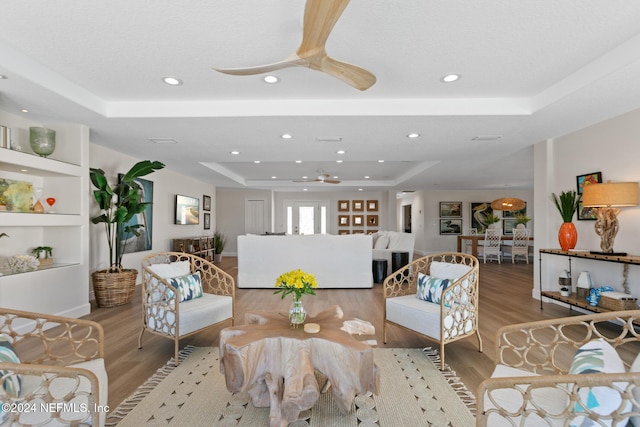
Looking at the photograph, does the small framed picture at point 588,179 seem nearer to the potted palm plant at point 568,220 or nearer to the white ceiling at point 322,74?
the potted palm plant at point 568,220

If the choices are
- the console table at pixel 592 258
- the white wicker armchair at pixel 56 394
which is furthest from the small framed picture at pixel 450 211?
the white wicker armchair at pixel 56 394

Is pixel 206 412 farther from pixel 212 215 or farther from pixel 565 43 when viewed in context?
pixel 212 215

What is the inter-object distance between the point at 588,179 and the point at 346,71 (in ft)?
12.0

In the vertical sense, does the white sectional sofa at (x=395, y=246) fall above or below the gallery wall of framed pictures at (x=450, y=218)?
below

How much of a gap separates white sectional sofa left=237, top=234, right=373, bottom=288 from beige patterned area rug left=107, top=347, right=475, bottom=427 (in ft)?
10.5

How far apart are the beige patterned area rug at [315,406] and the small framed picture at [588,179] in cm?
316

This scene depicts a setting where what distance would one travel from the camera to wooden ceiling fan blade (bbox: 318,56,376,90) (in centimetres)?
216

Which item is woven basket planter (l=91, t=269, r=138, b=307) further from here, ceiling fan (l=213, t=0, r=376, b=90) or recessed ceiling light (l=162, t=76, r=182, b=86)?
ceiling fan (l=213, t=0, r=376, b=90)

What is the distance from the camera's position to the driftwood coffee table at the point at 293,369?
185 cm

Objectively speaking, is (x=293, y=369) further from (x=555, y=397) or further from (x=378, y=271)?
(x=378, y=271)

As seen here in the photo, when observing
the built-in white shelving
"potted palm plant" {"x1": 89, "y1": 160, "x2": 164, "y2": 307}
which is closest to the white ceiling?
the built-in white shelving

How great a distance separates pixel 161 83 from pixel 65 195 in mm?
2162

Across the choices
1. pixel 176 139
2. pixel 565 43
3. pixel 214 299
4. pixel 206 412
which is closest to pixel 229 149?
pixel 176 139

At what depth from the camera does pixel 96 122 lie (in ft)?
12.7
